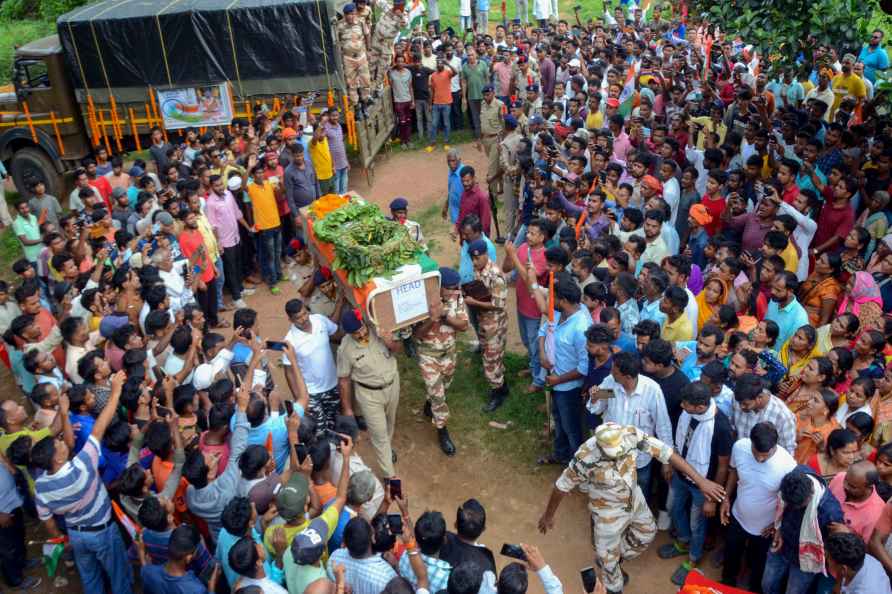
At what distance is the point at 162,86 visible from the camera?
12711 millimetres

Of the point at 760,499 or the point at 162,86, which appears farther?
the point at 162,86

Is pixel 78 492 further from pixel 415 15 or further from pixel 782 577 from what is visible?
pixel 415 15

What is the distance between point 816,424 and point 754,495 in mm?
701

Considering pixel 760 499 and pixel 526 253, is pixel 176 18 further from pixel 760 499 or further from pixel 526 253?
pixel 760 499

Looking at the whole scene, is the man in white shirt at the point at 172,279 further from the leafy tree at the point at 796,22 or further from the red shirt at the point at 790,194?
the red shirt at the point at 790,194

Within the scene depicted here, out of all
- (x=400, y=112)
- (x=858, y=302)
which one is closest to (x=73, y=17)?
(x=400, y=112)

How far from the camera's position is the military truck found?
12.3 m

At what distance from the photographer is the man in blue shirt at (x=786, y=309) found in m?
5.85

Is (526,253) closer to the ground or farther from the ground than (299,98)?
closer to the ground

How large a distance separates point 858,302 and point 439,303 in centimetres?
349

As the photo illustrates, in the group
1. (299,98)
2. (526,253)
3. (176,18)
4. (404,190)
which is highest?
(176,18)

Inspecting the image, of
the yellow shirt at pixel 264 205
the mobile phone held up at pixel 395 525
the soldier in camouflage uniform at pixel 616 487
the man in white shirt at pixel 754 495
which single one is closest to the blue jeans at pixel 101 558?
the mobile phone held up at pixel 395 525

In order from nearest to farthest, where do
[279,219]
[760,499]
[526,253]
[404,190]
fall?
[760,499], [526,253], [279,219], [404,190]

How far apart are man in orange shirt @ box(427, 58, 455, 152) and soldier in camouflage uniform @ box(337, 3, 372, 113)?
1517 mm
